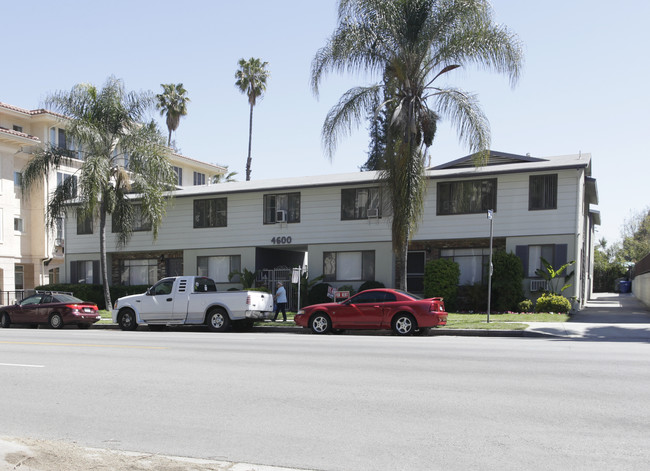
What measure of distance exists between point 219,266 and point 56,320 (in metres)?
9.59

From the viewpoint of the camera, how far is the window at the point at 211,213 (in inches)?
1267

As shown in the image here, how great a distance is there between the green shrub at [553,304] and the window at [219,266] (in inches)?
576

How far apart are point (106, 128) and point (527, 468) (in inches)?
1045

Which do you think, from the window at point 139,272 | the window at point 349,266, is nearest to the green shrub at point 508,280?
the window at point 349,266

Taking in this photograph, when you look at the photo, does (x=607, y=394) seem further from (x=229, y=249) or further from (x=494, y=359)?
(x=229, y=249)

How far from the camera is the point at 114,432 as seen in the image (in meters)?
6.83

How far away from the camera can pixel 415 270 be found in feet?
94.3

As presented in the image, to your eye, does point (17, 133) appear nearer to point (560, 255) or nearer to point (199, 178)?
point (199, 178)

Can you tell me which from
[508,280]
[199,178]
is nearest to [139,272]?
[508,280]

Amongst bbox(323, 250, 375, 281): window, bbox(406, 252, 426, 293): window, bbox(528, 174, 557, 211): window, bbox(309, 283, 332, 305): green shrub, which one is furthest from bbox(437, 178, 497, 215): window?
bbox(309, 283, 332, 305): green shrub

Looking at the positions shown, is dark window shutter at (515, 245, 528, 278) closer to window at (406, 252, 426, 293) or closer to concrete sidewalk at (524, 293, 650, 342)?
concrete sidewalk at (524, 293, 650, 342)

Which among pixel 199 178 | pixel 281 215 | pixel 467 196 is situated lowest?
pixel 281 215

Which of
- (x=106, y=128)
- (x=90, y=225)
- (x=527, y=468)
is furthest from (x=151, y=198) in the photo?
(x=527, y=468)

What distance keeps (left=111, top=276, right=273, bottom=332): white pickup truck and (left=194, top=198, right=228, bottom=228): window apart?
408 inches
